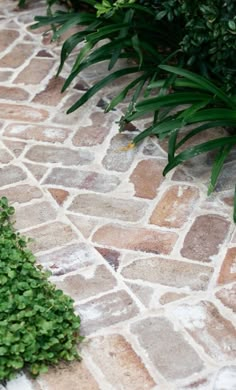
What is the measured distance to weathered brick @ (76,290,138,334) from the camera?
12.0 feet

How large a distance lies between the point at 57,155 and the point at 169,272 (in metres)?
1.22

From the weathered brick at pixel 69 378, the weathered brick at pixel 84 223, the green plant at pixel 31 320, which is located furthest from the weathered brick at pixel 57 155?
the weathered brick at pixel 69 378

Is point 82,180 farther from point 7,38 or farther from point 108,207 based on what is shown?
point 7,38

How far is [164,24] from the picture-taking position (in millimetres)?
5344

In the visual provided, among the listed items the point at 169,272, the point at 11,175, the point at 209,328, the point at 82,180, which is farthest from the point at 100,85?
the point at 209,328

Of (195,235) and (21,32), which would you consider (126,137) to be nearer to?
(195,235)

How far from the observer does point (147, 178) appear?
15.3ft

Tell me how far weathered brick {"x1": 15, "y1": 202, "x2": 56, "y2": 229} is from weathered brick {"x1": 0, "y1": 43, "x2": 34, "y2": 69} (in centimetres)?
169

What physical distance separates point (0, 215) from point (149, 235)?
29.6 inches

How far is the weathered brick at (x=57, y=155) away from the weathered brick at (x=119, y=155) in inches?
4.3

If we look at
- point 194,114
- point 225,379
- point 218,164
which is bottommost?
point 225,379

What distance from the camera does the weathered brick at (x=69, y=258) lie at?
3.99 meters

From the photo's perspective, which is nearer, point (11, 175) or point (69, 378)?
point (69, 378)

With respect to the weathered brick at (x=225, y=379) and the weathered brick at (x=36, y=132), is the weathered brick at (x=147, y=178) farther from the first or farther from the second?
the weathered brick at (x=225, y=379)
